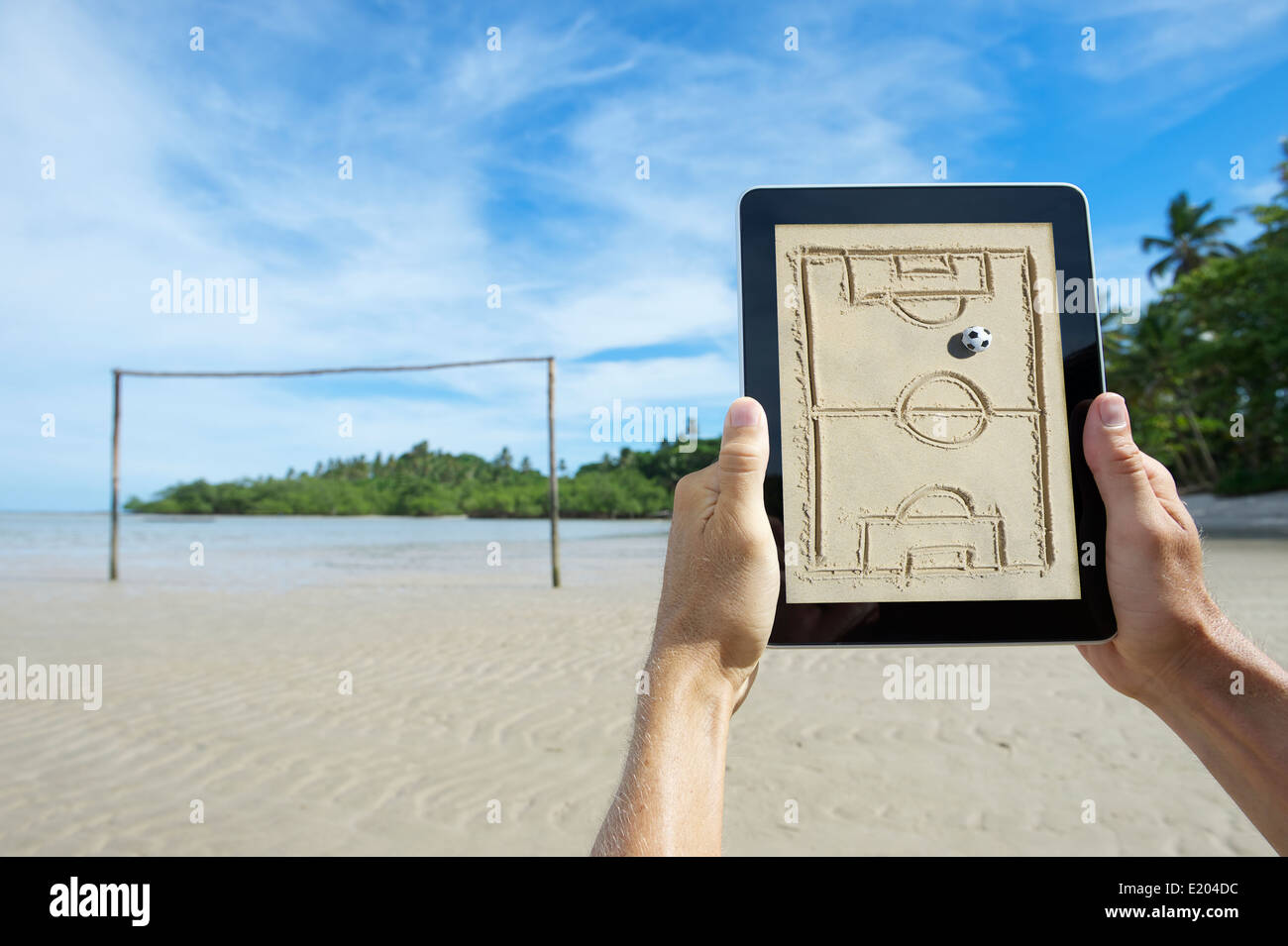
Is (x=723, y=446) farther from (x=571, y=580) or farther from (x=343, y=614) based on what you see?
(x=571, y=580)

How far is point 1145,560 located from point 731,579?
0.74 m

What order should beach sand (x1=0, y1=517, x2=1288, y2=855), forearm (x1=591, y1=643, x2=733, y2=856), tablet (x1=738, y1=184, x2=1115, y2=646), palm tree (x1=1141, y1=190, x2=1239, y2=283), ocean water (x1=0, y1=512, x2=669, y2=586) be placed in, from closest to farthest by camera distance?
forearm (x1=591, y1=643, x2=733, y2=856) < tablet (x1=738, y1=184, x2=1115, y2=646) < beach sand (x1=0, y1=517, x2=1288, y2=855) < ocean water (x1=0, y1=512, x2=669, y2=586) < palm tree (x1=1141, y1=190, x2=1239, y2=283)

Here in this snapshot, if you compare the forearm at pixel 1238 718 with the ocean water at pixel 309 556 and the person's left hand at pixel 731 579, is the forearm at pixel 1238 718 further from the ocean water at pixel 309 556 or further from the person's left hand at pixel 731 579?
the ocean water at pixel 309 556

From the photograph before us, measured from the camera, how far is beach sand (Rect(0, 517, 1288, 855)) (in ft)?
12.7

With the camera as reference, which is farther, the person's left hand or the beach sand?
the beach sand

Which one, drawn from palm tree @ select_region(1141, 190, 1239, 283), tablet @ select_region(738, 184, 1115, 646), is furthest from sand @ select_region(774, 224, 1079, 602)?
palm tree @ select_region(1141, 190, 1239, 283)

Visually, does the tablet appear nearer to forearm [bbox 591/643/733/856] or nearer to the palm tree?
forearm [bbox 591/643/733/856]

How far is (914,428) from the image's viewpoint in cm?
135

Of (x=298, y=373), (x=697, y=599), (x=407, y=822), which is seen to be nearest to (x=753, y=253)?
(x=697, y=599)

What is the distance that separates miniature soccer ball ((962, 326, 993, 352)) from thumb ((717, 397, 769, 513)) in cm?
38

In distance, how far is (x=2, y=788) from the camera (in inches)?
179

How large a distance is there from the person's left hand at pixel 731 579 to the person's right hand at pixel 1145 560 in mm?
593

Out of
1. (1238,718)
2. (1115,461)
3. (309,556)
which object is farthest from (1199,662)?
(309,556)
